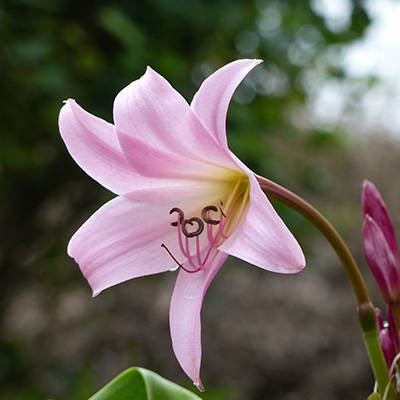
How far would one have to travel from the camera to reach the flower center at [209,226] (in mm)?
638

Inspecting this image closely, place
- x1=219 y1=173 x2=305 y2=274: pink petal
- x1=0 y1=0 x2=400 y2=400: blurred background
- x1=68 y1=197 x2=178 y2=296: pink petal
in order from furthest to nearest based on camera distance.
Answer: x1=0 y1=0 x2=400 y2=400: blurred background → x1=68 y1=197 x2=178 y2=296: pink petal → x1=219 y1=173 x2=305 y2=274: pink petal

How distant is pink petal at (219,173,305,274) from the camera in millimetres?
527

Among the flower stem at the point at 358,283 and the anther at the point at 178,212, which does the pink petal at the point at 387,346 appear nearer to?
the flower stem at the point at 358,283

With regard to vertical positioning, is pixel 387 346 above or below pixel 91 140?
below

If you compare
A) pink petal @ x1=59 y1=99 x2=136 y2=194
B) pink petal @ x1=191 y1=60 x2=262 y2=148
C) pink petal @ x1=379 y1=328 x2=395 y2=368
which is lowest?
pink petal @ x1=379 y1=328 x2=395 y2=368

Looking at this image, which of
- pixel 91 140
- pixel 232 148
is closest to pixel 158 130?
pixel 91 140

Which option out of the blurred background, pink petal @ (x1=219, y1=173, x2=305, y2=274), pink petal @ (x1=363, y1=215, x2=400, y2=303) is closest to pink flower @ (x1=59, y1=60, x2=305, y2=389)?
pink petal @ (x1=219, y1=173, x2=305, y2=274)

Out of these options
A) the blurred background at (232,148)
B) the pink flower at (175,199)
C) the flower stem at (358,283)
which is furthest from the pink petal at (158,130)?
the blurred background at (232,148)

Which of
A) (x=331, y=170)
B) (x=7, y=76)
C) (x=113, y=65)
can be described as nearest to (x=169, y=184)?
(x=113, y=65)

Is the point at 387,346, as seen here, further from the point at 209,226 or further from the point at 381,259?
the point at 209,226

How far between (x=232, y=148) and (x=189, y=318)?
4.07 feet

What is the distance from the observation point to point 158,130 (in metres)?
0.62

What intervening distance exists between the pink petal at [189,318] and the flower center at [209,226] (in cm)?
2

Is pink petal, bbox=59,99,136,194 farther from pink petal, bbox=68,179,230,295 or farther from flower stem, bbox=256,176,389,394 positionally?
flower stem, bbox=256,176,389,394
